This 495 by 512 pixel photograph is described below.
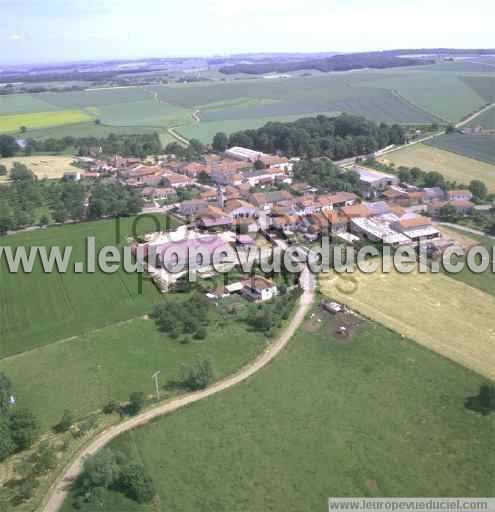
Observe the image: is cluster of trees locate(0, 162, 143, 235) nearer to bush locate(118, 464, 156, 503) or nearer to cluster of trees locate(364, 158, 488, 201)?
cluster of trees locate(364, 158, 488, 201)

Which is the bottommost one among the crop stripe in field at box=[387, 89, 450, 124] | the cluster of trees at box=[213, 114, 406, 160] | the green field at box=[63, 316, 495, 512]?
the green field at box=[63, 316, 495, 512]

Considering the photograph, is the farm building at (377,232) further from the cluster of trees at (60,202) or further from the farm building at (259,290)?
the cluster of trees at (60,202)

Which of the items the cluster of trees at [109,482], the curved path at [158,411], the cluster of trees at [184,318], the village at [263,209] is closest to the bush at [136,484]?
the cluster of trees at [109,482]

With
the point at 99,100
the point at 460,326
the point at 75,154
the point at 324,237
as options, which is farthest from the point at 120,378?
the point at 99,100

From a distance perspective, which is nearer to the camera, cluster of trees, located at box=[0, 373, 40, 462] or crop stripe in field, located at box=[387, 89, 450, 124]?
cluster of trees, located at box=[0, 373, 40, 462]

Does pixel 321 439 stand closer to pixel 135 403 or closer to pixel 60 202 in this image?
pixel 135 403

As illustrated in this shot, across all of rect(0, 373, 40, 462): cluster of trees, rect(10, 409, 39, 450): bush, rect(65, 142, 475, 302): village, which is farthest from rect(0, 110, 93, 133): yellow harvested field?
rect(10, 409, 39, 450): bush
